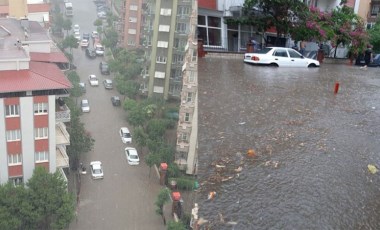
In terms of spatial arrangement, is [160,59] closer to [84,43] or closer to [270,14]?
[84,43]

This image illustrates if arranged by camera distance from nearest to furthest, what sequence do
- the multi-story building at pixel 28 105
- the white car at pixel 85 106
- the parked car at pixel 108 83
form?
the multi-story building at pixel 28 105
the parked car at pixel 108 83
the white car at pixel 85 106

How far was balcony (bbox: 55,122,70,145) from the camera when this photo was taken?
236 inches

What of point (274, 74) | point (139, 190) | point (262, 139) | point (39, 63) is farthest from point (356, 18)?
point (262, 139)

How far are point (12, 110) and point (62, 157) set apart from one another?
1.10 metres

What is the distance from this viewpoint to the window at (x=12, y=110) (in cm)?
506

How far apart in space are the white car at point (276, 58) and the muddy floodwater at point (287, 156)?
1233 millimetres

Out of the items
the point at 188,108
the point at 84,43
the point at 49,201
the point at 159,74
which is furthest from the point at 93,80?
the point at 188,108

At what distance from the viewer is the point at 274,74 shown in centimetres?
422

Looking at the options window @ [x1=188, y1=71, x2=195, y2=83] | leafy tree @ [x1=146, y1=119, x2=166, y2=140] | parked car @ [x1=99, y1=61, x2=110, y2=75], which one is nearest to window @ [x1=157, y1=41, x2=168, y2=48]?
window @ [x1=188, y1=71, x2=195, y2=83]

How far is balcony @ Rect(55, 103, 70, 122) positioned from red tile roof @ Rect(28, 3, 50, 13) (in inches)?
47.2

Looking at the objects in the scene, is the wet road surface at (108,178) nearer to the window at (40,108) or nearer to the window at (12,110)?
the window at (40,108)

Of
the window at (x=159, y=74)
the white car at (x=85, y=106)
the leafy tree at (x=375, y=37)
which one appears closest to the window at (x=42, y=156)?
the white car at (x=85, y=106)

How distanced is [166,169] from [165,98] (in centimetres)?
56

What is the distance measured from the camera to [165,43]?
329 centimetres
